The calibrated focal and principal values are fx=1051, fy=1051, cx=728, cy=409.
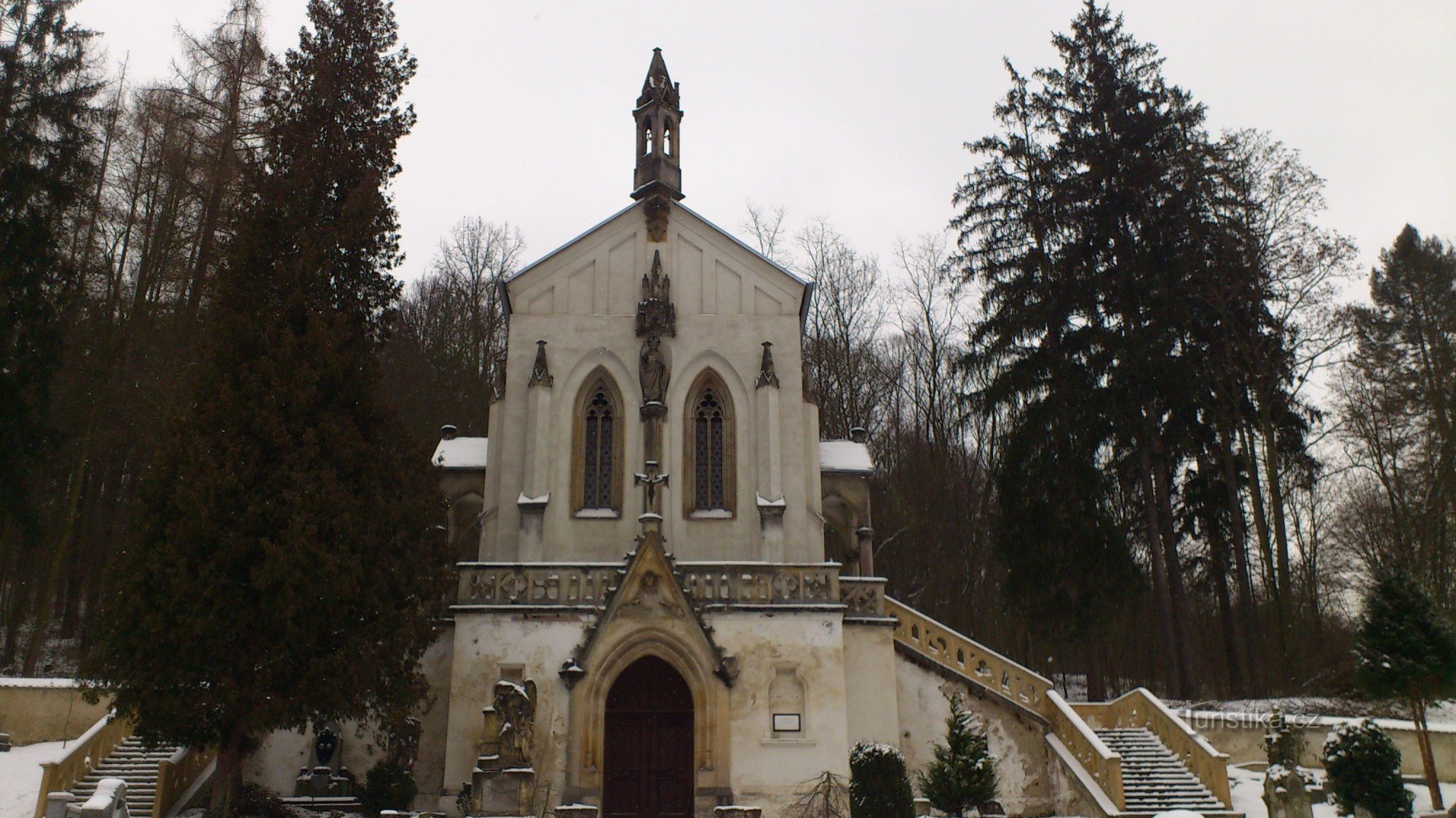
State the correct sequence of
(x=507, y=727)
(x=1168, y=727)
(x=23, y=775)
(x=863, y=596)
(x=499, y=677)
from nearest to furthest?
(x=507, y=727) → (x=23, y=775) → (x=499, y=677) → (x=1168, y=727) → (x=863, y=596)

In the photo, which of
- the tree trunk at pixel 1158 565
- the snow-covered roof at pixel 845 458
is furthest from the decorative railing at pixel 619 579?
the tree trunk at pixel 1158 565

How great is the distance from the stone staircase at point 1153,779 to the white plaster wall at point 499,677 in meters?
9.49

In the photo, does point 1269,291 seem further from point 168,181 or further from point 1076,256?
point 168,181

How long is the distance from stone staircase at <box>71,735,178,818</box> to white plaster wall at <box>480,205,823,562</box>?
6.88 m

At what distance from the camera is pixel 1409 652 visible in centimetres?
1736

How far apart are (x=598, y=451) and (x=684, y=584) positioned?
5016 mm

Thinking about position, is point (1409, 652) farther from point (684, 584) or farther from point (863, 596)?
point (684, 584)

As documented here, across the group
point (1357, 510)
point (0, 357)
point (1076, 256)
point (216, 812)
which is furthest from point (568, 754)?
point (1357, 510)

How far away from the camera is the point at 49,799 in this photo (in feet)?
45.5

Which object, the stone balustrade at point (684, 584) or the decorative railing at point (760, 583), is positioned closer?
the stone balustrade at point (684, 584)

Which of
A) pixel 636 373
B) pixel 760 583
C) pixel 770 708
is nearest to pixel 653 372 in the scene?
pixel 636 373

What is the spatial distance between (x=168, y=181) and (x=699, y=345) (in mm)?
15379

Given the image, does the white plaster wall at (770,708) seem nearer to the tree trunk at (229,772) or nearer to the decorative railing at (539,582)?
the decorative railing at (539,582)

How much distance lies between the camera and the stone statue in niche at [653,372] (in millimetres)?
22359
